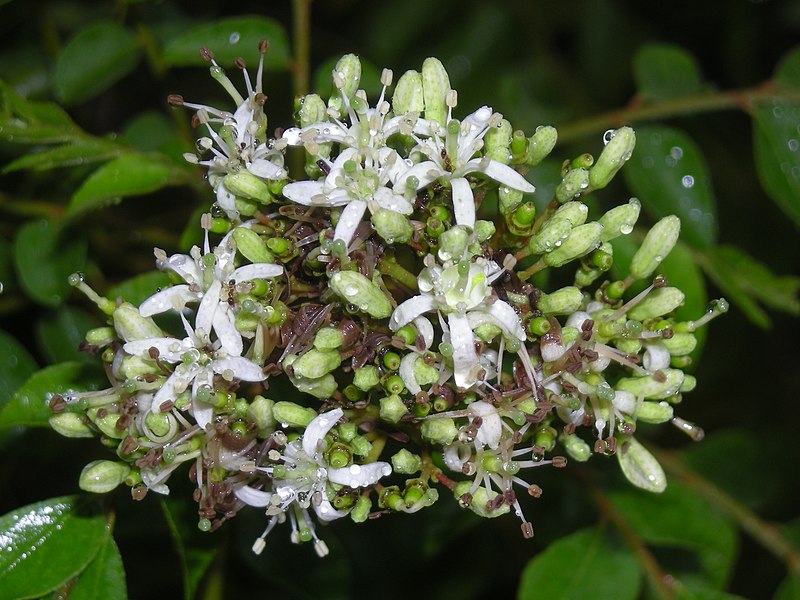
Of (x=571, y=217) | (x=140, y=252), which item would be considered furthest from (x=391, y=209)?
(x=140, y=252)

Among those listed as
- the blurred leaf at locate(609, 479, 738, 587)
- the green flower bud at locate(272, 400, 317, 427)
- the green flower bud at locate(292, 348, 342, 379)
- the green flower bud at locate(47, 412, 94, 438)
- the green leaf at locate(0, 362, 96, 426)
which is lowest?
the blurred leaf at locate(609, 479, 738, 587)

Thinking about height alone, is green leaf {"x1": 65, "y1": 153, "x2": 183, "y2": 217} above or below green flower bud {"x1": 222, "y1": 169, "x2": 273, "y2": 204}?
below

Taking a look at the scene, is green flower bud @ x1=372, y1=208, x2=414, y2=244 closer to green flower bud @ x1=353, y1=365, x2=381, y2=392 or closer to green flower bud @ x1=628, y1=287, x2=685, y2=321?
green flower bud @ x1=353, y1=365, x2=381, y2=392

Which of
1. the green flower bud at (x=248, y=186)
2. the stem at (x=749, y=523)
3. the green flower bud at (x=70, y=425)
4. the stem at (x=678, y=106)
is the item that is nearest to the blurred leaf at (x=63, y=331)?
the green flower bud at (x=70, y=425)

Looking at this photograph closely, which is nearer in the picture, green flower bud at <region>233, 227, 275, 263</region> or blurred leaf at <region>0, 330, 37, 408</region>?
green flower bud at <region>233, 227, 275, 263</region>

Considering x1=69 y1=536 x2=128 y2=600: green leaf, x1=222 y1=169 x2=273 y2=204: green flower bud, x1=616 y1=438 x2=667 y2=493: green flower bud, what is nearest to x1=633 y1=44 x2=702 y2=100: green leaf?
x1=616 y1=438 x2=667 y2=493: green flower bud

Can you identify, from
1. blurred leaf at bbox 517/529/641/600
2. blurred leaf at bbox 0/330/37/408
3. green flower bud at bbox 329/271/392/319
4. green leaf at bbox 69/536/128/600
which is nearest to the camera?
green flower bud at bbox 329/271/392/319

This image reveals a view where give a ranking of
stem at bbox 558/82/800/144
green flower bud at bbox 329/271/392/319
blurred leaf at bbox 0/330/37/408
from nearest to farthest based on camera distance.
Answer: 1. green flower bud at bbox 329/271/392/319
2. blurred leaf at bbox 0/330/37/408
3. stem at bbox 558/82/800/144

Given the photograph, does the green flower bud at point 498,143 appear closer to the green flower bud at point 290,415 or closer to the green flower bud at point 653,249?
the green flower bud at point 653,249
